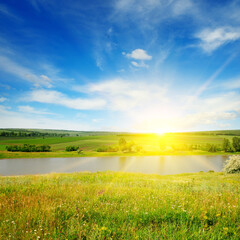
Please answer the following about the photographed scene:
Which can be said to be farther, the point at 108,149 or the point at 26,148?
the point at 108,149

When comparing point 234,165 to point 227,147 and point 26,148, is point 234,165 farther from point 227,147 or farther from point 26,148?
point 26,148

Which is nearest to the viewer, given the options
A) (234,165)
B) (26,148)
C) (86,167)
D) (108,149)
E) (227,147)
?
(234,165)

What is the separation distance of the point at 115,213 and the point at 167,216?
5.10 ft

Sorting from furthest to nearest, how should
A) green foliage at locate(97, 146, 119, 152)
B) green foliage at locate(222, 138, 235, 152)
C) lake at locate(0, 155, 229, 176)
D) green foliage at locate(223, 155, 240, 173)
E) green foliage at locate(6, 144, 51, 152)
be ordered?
1. green foliage at locate(222, 138, 235, 152)
2. green foliage at locate(97, 146, 119, 152)
3. green foliage at locate(6, 144, 51, 152)
4. lake at locate(0, 155, 229, 176)
5. green foliage at locate(223, 155, 240, 173)

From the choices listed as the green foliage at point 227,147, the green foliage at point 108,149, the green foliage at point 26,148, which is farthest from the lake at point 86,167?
the green foliage at point 227,147

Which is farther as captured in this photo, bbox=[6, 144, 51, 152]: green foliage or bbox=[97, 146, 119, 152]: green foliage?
bbox=[97, 146, 119, 152]: green foliage

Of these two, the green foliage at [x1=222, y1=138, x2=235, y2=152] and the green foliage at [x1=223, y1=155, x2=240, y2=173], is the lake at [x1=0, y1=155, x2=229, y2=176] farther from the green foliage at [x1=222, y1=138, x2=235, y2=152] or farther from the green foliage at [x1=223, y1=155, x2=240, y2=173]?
the green foliage at [x1=222, y1=138, x2=235, y2=152]

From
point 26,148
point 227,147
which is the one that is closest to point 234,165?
point 227,147

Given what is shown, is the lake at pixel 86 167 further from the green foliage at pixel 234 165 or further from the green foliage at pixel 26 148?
the green foliage at pixel 234 165

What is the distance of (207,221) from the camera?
4535 mm

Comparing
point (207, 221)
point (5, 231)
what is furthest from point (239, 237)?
point (5, 231)

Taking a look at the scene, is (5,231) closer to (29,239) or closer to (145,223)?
(29,239)

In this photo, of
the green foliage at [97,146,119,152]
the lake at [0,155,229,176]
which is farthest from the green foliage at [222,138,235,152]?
the green foliage at [97,146,119,152]

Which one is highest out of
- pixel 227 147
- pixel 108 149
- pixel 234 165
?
pixel 234 165
